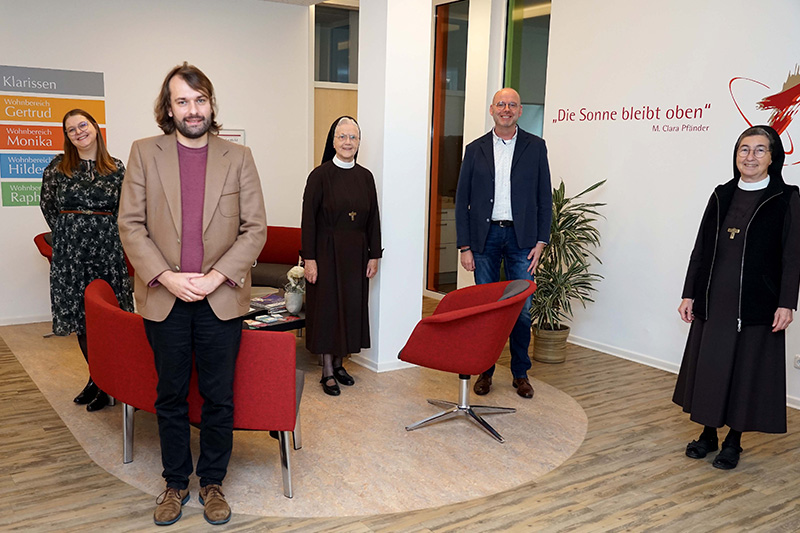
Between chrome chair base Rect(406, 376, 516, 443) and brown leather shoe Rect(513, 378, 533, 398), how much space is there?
0.94 feet

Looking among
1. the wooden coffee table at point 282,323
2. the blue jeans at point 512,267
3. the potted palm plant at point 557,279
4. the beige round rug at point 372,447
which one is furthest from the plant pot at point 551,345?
the wooden coffee table at point 282,323

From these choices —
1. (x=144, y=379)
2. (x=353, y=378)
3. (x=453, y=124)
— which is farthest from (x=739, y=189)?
(x=453, y=124)

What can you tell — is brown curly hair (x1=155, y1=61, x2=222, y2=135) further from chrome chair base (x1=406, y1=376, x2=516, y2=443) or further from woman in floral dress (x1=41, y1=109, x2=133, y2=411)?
chrome chair base (x1=406, y1=376, x2=516, y2=443)

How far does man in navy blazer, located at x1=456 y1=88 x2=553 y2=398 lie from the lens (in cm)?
451

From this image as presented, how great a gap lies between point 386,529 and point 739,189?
7.94ft

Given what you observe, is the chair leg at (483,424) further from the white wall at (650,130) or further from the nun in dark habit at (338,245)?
the white wall at (650,130)

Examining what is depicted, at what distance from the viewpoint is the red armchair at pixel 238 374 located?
3.08 meters

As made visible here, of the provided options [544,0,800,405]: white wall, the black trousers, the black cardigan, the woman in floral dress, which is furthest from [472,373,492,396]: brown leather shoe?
the woman in floral dress

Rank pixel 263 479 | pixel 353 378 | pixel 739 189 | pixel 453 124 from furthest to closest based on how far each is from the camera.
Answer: pixel 453 124 < pixel 353 378 < pixel 739 189 < pixel 263 479

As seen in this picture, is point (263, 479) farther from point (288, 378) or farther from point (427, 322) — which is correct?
point (427, 322)

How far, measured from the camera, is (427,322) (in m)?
3.77

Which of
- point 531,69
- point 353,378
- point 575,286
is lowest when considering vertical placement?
point 353,378

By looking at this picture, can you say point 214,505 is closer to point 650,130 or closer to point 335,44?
point 650,130

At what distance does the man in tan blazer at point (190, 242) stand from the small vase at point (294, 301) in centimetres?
172
